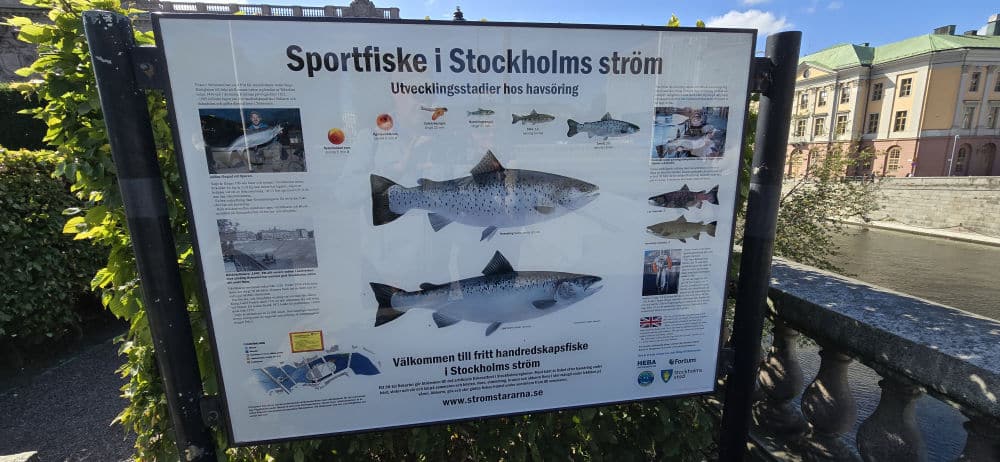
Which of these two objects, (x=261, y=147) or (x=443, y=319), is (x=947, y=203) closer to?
(x=443, y=319)

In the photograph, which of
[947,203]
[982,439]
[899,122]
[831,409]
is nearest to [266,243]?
[982,439]

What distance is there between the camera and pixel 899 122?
1863 inches

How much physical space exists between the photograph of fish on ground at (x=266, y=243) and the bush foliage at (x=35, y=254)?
481 centimetres

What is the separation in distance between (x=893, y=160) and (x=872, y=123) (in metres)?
5.17

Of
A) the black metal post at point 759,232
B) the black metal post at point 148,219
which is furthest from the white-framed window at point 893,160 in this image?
the black metal post at point 148,219

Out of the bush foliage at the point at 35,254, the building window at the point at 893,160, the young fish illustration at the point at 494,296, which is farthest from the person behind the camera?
the building window at the point at 893,160

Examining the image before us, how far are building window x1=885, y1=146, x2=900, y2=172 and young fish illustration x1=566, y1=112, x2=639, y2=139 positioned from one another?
206ft

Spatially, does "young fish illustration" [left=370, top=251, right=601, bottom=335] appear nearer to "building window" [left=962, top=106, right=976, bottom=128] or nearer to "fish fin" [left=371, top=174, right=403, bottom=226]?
"fish fin" [left=371, top=174, right=403, bottom=226]

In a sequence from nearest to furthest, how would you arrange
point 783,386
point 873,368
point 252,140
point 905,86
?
point 252,140
point 873,368
point 783,386
point 905,86

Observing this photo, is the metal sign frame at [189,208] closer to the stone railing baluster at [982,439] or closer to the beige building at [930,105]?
the stone railing baluster at [982,439]

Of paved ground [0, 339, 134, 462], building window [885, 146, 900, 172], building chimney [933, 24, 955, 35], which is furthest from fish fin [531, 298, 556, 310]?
building chimney [933, 24, 955, 35]

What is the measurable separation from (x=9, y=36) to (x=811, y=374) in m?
47.6

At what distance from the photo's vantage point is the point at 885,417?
1992 millimetres

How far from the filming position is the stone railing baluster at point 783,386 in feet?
8.52
